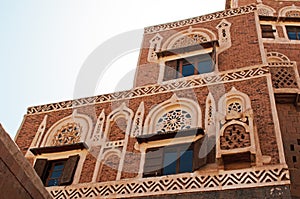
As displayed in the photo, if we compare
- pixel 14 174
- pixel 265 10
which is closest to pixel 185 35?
pixel 265 10

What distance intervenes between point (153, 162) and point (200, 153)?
1.11 m

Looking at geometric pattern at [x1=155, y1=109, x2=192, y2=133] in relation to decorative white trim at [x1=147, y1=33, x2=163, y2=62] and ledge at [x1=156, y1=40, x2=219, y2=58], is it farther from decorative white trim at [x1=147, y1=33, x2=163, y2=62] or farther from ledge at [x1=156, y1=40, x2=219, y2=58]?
decorative white trim at [x1=147, y1=33, x2=163, y2=62]

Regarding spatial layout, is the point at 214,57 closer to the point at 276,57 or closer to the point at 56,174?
the point at 276,57

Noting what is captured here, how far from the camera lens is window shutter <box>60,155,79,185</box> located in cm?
914

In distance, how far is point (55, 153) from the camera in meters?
10.1

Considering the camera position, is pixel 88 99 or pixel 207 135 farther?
pixel 88 99

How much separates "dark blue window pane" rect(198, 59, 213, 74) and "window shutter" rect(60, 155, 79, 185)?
3956mm

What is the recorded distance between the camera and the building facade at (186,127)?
778cm

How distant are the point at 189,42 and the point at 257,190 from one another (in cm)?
622

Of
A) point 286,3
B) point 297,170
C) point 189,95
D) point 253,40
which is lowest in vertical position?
point 297,170

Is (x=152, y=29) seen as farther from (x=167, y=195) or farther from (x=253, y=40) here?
(x=167, y=195)

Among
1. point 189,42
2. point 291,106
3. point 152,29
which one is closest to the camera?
point 291,106

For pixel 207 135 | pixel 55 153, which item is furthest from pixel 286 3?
pixel 55 153

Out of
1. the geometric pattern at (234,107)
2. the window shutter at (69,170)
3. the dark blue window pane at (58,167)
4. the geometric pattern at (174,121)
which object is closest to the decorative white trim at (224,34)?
the geometric pattern at (234,107)
